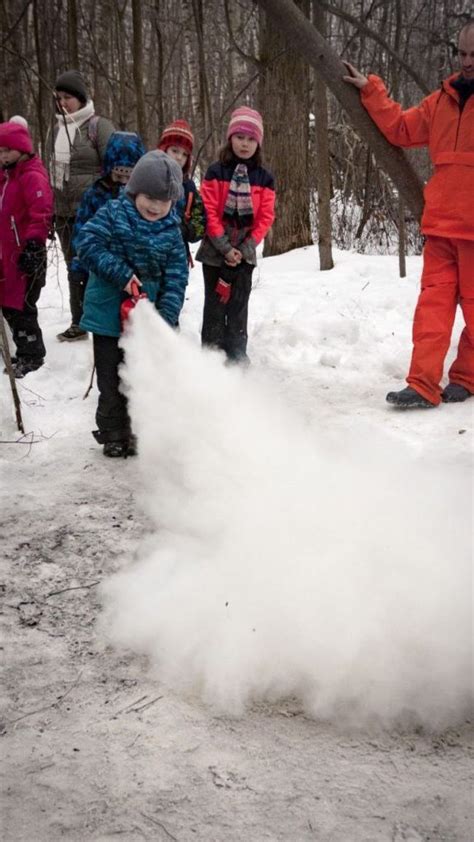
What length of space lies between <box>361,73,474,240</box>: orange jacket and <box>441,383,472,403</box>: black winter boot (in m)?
1.00

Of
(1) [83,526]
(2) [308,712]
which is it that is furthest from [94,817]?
(1) [83,526]

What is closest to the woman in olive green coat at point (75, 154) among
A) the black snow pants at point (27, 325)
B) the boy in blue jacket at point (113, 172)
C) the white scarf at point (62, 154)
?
the white scarf at point (62, 154)

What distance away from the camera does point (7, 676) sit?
2.40 m

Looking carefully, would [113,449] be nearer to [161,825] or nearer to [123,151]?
[123,151]

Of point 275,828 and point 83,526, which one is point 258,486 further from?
point 275,828

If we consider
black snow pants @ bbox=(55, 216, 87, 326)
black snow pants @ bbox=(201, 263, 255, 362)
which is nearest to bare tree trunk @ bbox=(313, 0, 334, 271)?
black snow pants @ bbox=(201, 263, 255, 362)

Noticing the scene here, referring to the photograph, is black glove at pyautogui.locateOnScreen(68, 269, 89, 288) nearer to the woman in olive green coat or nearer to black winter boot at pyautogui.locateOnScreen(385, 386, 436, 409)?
the woman in olive green coat

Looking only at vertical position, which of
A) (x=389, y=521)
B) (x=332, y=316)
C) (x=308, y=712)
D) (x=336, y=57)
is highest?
(x=336, y=57)

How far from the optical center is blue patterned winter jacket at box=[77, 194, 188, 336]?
4008mm

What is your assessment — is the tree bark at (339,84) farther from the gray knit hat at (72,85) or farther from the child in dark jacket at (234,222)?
the gray knit hat at (72,85)

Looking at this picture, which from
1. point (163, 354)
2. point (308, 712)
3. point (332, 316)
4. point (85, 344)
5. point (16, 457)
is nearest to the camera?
point (308, 712)

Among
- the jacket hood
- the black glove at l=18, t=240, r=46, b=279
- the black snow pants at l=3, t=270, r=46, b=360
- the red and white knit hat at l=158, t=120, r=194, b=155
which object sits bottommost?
the black snow pants at l=3, t=270, r=46, b=360

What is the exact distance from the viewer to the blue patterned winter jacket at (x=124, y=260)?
401 centimetres

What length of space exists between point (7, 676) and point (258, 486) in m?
1.24
